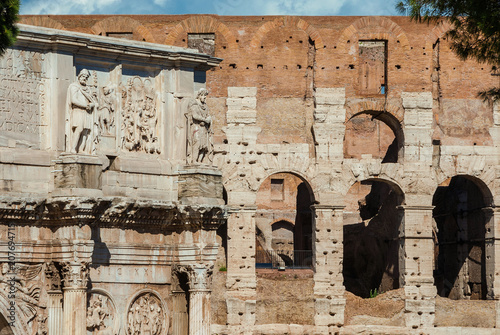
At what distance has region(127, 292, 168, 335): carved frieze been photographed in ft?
74.6

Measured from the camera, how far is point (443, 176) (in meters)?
41.1

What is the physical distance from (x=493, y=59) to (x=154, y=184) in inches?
231

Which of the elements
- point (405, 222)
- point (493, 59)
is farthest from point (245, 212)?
point (493, 59)

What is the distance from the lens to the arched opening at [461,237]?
41875 millimetres

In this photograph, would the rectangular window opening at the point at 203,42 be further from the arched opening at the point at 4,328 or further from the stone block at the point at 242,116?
the arched opening at the point at 4,328

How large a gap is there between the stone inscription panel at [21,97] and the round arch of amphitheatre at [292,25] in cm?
1932

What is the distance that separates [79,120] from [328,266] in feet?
63.1

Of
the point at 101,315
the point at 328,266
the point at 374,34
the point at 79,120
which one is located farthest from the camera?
the point at 374,34

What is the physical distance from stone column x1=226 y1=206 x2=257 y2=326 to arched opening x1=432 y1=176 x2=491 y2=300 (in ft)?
21.8

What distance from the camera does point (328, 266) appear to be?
40156 millimetres

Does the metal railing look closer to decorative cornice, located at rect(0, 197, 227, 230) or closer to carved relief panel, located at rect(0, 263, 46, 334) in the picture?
decorative cornice, located at rect(0, 197, 227, 230)

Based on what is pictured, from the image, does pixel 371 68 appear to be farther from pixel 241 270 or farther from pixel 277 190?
pixel 241 270

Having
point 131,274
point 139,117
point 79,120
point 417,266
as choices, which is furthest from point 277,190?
point 79,120

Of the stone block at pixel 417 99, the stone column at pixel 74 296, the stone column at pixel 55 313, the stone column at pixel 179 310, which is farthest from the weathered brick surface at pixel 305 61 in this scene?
the stone column at pixel 74 296
